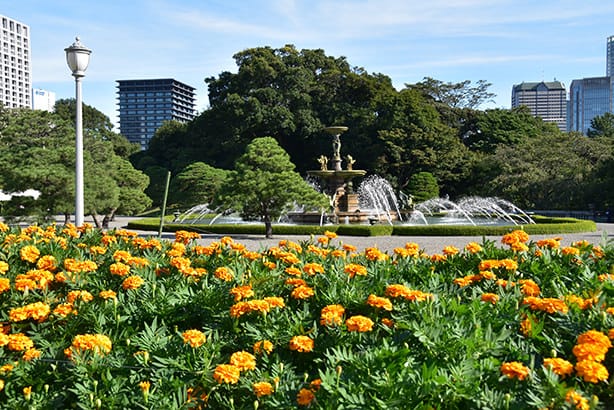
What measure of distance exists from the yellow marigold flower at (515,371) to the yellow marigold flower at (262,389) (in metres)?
0.87

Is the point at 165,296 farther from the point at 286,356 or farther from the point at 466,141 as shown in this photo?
the point at 466,141

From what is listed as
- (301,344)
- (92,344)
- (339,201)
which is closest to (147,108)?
(339,201)

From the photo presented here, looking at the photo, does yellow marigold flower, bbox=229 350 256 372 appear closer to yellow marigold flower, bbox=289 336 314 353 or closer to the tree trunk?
yellow marigold flower, bbox=289 336 314 353

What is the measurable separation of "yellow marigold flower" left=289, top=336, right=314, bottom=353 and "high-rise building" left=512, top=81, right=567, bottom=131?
156m

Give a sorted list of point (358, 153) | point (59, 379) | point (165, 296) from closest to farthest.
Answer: point (59, 379) → point (165, 296) → point (358, 153)

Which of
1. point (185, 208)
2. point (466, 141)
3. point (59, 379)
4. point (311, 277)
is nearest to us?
point (59, 379)

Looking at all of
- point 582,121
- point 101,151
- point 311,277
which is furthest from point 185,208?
point 582,121

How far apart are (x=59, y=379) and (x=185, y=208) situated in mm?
30596

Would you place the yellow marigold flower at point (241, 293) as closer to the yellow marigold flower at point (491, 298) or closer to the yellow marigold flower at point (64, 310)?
the yellow marigold flower at point (64, 310)

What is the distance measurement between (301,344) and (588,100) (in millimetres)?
166152

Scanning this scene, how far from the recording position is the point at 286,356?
275 cm

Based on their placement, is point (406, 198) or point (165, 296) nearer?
point (165, 296)

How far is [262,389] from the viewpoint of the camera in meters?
2.30

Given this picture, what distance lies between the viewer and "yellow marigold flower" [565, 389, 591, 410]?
1919mm
